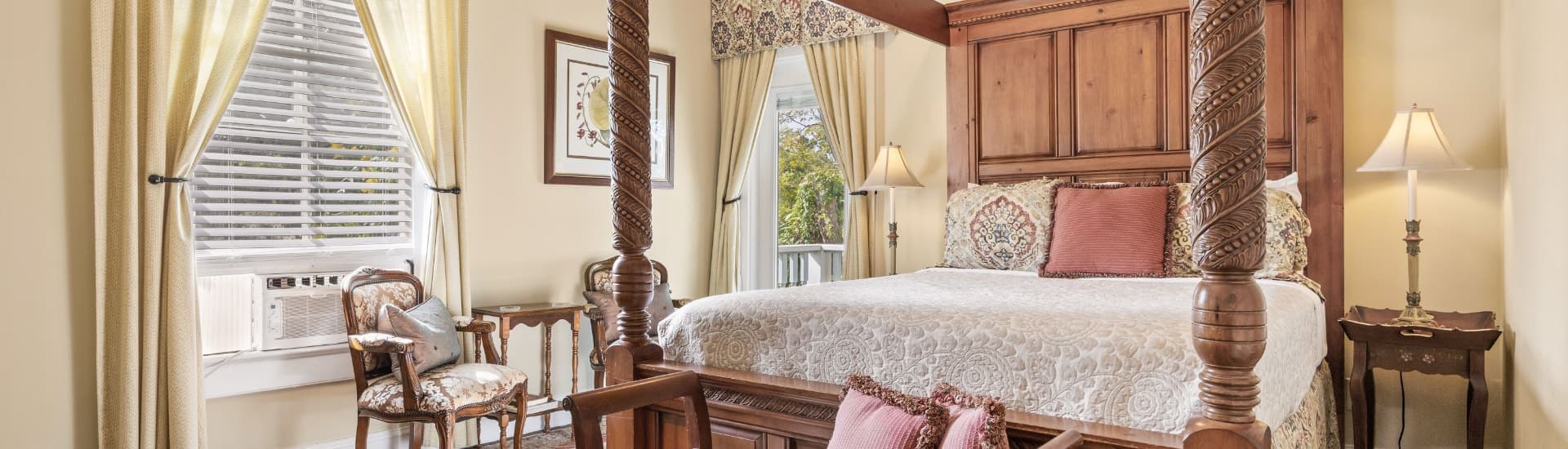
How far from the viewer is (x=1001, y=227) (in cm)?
365

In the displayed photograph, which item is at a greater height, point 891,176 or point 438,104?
point 438,104

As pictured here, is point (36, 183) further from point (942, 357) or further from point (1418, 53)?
point (1418, 53)

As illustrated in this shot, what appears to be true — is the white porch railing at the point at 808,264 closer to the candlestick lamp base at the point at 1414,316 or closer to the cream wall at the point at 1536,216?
the candlestick lamp base at the point at 1414,316

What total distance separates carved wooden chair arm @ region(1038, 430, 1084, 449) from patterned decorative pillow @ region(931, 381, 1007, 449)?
0.09 metres

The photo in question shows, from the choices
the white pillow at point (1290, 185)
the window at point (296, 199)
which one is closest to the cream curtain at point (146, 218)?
the window at point (296, 199)

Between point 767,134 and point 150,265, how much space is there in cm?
314

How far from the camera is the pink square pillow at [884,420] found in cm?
174

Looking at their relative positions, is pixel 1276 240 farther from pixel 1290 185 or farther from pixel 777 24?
pixel 777 24

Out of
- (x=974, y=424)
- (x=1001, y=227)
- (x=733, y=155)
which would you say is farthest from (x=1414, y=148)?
(x=733, y=155)

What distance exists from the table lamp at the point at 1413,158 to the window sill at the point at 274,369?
3990mm

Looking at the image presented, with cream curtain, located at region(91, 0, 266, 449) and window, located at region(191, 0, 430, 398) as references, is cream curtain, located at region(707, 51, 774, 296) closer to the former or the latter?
window, located at region(191, 0, 430, 398)

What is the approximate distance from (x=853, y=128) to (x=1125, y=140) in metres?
1.39

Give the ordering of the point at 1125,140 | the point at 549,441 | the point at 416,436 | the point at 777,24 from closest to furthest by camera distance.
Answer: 1. the point at 416,436
2. the point at 1125,140
3. the point at 549,441
4. the point at 777,24

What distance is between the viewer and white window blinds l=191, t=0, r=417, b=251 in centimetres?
350
